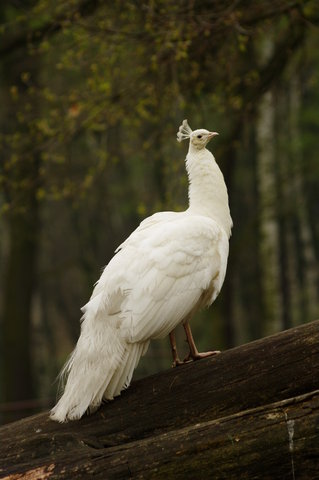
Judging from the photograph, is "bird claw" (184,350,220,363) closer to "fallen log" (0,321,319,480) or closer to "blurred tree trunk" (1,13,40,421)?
"fallen log" (0,321,319,480)

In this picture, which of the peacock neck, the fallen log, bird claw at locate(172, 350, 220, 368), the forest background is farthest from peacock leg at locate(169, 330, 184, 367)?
the forest background

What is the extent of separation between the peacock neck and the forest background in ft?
6.81

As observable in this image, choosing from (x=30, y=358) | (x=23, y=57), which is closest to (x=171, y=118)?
(x=23, y=57)

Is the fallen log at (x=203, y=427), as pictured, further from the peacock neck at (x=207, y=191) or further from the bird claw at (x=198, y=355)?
the peacock neck at (x=207, y=191)

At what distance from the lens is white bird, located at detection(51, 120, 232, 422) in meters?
5.64

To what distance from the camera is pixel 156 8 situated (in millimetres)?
9281

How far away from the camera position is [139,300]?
18.8 ft

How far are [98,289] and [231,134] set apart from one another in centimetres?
670

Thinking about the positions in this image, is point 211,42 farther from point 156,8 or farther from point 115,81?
point 115,81

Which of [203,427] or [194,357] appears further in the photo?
[194,357]

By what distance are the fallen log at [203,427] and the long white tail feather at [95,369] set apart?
0.08 m

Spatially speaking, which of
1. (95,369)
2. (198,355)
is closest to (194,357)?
(198,355)

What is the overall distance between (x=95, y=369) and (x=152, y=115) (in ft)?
18.5

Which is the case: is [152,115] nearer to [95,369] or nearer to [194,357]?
[194,357]
